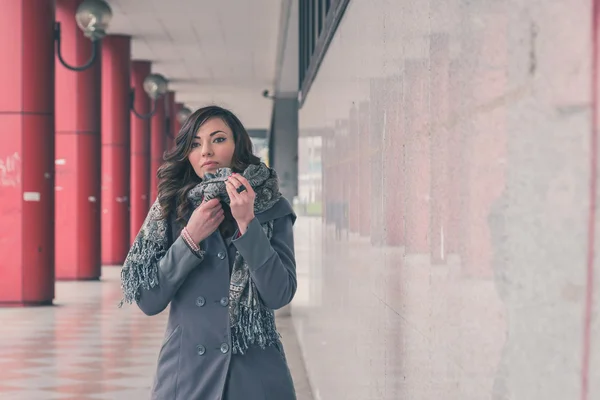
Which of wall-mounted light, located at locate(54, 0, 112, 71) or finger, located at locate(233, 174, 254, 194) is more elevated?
wall-mounted light, located at locate(54, 0, 112, 71)

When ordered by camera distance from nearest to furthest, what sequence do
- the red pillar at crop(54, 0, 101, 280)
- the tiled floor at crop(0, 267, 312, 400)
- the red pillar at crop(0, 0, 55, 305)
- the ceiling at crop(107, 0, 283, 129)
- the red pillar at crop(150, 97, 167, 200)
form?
the tiled floor at crop(0, 267, 312, 400), the red pillar at crop(0, 0, 55, 305), the red pillar at crop(54, 0, 101, 280), the ceiling at crop(107, 0, 283, 129), the red pillar at crop(150, 97, 167, 200)

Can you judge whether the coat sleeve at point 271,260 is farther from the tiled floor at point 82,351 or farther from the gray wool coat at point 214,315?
the tiled floor at point 82,351

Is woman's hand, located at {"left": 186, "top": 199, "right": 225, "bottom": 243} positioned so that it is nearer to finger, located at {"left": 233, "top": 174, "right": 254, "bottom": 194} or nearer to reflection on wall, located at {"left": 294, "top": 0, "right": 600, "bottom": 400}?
finger, located at {"left": 233, "top": 174, "right": 254, "bottom": 194}

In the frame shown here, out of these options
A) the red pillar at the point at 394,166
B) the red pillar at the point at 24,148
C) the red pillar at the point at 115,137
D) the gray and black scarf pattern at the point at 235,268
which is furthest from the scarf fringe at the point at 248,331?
the red pillar at the point at 115,137

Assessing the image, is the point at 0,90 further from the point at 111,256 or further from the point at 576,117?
the point at 576,117

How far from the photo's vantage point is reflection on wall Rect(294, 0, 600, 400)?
1.08m

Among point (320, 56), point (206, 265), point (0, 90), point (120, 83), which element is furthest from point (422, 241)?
point (120, 83)

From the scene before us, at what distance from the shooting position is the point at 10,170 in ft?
38.7

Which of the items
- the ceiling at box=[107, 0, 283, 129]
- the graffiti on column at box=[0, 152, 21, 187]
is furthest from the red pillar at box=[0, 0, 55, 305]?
the ceiling at box=[107, 0, 283, 129]

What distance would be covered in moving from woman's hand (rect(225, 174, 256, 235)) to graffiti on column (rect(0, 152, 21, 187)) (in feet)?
32.4

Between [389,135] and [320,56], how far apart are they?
3.42 meters

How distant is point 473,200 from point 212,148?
1.08 meters

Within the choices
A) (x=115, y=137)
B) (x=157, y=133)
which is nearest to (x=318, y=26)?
(x=115, y=137)

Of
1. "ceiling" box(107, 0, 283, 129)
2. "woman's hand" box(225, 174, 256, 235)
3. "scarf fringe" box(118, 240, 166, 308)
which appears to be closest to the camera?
"woman's hand" box(225, 174, 256, 235)
